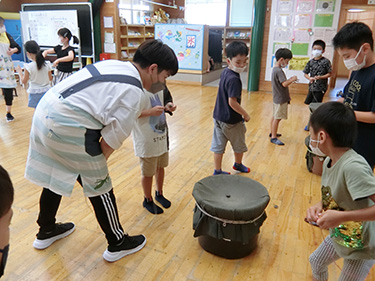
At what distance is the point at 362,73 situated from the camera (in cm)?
164

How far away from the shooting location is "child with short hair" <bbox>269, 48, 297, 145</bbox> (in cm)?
339

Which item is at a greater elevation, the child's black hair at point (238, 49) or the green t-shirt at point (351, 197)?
the child's black hair at point (238, 49)

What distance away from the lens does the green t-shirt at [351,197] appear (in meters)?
1.03

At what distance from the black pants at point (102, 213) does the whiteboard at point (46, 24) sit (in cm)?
652

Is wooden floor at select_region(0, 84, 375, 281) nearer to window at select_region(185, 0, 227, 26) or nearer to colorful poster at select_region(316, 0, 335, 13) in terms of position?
colorful poster at select_region(316, 0, 335, 13)

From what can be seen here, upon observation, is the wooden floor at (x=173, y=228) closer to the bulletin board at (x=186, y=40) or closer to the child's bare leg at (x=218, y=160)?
the child's bare leg at (x=218, y=160)

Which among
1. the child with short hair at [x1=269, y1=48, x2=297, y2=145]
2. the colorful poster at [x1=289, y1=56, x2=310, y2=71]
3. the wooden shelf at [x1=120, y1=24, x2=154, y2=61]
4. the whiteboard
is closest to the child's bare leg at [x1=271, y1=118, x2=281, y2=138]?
the child with short hair at [x1=269, y1=48, x2=297, y2=145]

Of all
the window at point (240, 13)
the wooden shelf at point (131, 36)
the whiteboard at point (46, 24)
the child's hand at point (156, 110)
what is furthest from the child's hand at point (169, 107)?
the window at point (240, 13)

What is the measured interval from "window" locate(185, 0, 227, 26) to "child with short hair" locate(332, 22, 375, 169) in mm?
10368

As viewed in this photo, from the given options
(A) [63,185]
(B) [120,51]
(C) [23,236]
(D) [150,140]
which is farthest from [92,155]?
(B) [120,51]

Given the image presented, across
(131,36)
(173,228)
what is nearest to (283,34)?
(131,36)

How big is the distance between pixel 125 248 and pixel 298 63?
6.02 metres

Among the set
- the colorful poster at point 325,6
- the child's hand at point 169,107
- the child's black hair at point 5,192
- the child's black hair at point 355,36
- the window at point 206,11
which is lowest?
the child's hand at point 169,107

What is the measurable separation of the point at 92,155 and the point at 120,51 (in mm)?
7334
